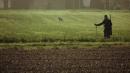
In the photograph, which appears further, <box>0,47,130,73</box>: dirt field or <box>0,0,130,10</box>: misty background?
<box>0,0,130,10</box>: misty background

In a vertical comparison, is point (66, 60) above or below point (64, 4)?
below

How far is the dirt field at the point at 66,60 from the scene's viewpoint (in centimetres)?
1405

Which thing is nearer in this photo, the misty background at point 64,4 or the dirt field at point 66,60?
the dirt field at point 66,60

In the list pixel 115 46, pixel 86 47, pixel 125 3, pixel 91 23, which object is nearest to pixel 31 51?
pixel 86 47

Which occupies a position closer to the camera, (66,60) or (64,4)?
(66,60)

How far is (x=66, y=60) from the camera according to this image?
16.4 metres

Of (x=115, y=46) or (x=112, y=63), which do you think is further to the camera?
(x=115, y=46)

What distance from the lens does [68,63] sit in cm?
1558

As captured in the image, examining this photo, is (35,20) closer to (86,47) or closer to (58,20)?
(58,20)

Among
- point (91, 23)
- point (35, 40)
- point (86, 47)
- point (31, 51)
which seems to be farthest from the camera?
point (91, 23)

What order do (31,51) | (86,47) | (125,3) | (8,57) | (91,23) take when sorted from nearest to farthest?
1. (8,57)
2. (31,51)
3. (86,47)
4. (91,23)
5. (125,3)

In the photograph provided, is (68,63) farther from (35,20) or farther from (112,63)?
(35,20)

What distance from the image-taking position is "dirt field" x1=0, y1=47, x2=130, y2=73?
14047 millimetres

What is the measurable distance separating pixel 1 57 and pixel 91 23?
991 inches
